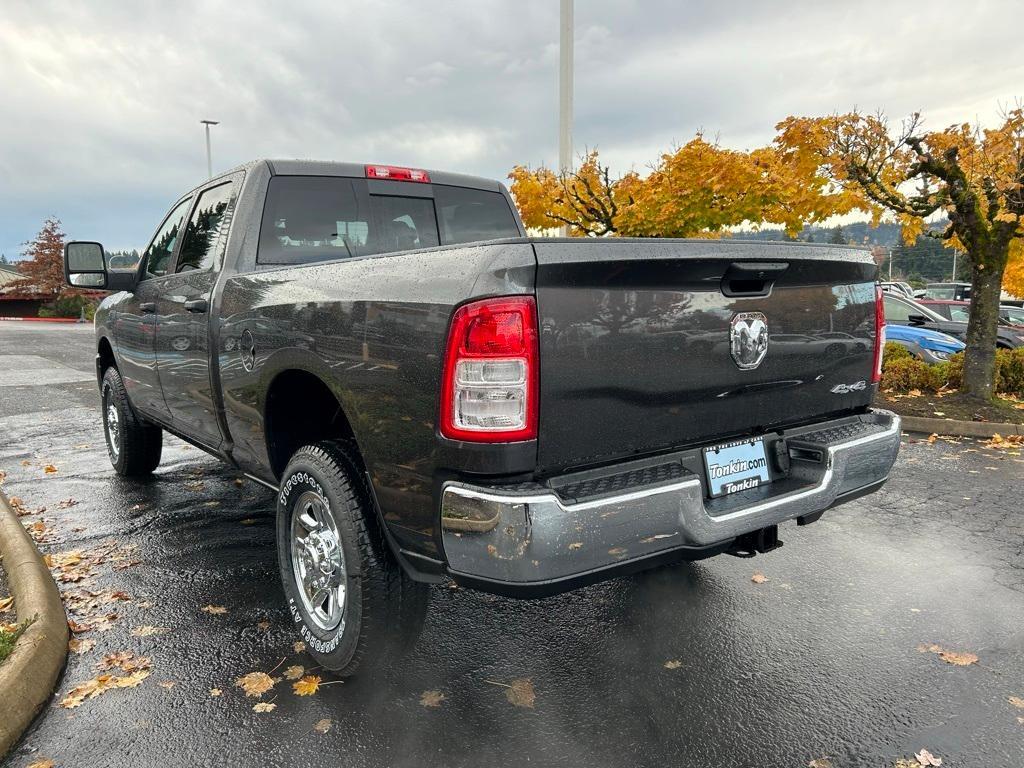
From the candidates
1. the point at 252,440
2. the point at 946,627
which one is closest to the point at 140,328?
the point at 252,440

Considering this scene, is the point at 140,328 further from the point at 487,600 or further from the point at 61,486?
the point at 487,600

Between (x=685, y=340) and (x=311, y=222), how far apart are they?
2.23 meters

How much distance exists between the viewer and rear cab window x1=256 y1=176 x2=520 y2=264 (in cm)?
378

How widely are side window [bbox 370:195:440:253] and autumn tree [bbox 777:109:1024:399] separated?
6.70 metres

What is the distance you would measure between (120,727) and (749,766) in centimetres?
215

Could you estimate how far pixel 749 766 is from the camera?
2.38m

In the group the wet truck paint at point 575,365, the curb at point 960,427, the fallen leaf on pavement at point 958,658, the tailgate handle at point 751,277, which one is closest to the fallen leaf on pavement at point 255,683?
the wet truck paint at point 575,365

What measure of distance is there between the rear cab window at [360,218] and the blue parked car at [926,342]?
9434 millimetres

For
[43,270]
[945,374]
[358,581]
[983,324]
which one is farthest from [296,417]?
[43,270]

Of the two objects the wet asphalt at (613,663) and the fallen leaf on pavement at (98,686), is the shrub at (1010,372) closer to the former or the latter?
the wet asphalt at (613,663)

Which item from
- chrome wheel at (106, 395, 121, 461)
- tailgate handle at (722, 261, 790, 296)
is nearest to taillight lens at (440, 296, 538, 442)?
tailgate handle at (722, 261, 790, 296)

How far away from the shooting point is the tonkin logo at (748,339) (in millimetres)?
2633

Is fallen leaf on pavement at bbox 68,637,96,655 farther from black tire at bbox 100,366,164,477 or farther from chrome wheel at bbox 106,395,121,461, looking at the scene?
chrome wheel at bbox 106,395,121,461

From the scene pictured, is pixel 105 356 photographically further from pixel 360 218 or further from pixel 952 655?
pixel 952 655
